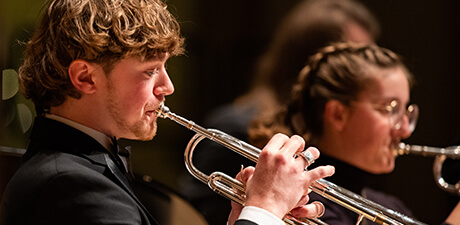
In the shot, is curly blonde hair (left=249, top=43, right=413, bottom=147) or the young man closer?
the young man

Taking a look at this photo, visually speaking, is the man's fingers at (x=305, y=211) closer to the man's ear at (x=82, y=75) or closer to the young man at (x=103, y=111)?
the young man at (x=103, y=111)

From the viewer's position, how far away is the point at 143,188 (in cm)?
154

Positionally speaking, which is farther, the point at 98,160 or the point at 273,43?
the point at 273,43

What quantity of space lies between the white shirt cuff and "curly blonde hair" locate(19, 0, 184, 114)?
15.2 inches

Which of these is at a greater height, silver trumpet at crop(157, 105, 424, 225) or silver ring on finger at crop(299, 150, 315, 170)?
silver ring on finger at crop(299, 150, 315, 170)

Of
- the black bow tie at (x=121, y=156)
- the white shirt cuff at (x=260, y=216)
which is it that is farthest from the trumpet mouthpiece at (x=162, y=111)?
the white shirt cuff at (x=260, y=216)

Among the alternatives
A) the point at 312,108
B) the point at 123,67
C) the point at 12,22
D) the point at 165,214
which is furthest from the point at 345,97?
the point at 12,22

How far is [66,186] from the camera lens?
1140mm

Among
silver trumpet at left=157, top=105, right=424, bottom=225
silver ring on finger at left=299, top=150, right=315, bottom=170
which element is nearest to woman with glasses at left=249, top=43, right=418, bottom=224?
silver trumpet at left=157, top=105, right=424, bottom=225

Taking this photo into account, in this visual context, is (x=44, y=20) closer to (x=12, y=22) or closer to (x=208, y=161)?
(x=12, y=22)

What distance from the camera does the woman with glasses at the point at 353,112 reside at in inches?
79.2

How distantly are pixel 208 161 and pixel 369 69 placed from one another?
66 centimetres

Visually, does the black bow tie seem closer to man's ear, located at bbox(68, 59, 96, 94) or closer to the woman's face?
man's ear, located at bbox(68, 59, 96, 94)

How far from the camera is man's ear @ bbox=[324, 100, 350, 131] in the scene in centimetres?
203
